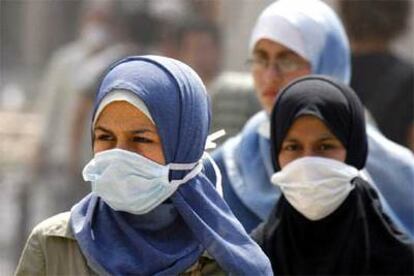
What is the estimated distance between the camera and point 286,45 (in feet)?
24.4

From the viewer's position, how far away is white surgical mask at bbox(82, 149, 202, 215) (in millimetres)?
5301

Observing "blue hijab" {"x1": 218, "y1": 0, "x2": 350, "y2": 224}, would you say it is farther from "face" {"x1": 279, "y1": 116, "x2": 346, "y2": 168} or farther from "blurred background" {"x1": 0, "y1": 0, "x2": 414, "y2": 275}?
"blurred background" {"x1": 0, "y1": 0, "x2": 414, "y2": 275}

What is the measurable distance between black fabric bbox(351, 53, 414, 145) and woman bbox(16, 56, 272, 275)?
Result: 3.26 meters

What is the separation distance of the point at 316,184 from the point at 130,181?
3.75 ft

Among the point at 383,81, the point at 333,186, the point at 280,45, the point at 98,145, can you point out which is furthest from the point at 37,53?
the point at 98,145

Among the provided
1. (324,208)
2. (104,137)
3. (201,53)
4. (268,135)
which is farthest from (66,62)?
(104,137)

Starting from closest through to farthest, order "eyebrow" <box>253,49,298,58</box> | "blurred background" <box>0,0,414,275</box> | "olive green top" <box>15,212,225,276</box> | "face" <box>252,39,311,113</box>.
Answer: "olive green top" <box>15,212,225,276</box> → "face" <box>252,39,311,113</box> → "eyebrow" <box>253,49,298,58</box> → "blurred background" <box>0,0,414,275</box>

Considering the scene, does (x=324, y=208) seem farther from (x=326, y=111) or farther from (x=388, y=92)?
(x=388, y=92)

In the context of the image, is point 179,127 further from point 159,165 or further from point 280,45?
point 280,45

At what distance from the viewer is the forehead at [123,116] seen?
5293 mm

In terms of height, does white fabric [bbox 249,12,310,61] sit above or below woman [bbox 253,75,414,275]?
above

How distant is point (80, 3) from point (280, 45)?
207 inches

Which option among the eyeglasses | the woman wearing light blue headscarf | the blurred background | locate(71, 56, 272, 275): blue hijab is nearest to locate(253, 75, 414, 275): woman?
the woman wearing light blue headscarf

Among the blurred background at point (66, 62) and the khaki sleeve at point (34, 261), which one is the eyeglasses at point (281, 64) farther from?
the khaki sleeve at point (34, 261)
